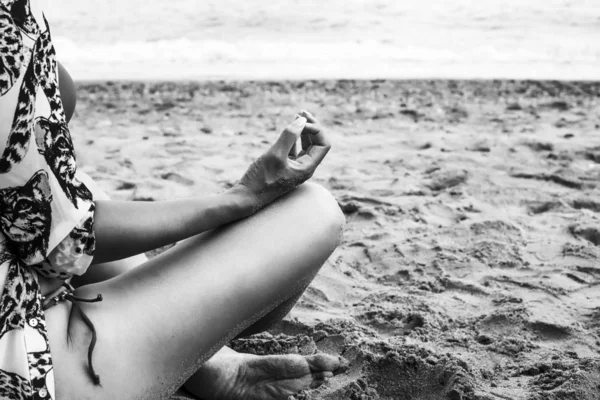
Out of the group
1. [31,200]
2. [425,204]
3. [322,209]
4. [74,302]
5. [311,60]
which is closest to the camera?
[31,200]

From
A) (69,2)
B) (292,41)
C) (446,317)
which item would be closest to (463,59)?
(292,41)

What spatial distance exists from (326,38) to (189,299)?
25.4 feet

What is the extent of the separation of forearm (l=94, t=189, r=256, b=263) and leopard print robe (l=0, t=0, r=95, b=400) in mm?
63

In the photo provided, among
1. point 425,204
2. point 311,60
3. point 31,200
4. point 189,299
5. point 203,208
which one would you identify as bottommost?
point 311,60

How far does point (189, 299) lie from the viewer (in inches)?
54.1

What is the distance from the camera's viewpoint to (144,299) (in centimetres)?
135

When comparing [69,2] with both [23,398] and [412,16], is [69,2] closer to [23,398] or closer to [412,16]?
[412,16]

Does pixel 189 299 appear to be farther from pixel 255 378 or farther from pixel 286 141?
pixel 255 378

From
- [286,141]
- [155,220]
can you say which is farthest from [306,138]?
[155,220]

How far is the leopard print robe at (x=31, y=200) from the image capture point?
112 cm

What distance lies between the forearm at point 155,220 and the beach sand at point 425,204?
661mm

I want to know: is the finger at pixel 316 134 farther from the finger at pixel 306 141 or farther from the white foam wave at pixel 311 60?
the white foam wave at pixel 311 60

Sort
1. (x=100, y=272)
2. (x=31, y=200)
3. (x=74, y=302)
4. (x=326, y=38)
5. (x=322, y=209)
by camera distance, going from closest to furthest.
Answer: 1. (x=31, y=200)
2. (x=74, y=302)
3. (x=322, y=209)
4. (x=100, y=272)
5. (x=326, y=38)

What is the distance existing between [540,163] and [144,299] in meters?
2.67
